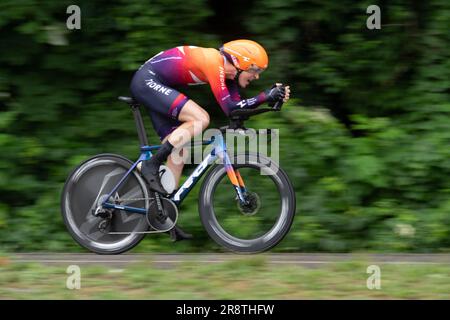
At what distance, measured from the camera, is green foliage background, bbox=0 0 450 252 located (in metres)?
8.28

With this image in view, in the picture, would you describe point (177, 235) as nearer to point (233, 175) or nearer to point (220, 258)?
point (220, 258)

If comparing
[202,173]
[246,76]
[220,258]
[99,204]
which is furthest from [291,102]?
[99,204]

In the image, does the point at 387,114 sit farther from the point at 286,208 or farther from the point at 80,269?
the point at 80,269

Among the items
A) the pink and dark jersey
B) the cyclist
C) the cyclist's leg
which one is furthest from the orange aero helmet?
the cyclist's leg

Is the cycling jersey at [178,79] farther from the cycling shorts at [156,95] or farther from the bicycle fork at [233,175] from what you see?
the bicycle fork at [233,175]

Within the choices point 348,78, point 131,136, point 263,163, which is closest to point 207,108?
point 131,136

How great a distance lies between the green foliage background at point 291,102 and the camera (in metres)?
8.28

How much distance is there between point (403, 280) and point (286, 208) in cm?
133

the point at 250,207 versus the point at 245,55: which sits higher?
the point at 245,55

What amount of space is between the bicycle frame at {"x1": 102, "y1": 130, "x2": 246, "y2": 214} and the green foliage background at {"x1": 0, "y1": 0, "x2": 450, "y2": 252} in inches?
26.5

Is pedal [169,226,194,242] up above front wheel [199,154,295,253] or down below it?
below

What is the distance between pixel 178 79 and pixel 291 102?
174 centimetres

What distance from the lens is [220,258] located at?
7.23m

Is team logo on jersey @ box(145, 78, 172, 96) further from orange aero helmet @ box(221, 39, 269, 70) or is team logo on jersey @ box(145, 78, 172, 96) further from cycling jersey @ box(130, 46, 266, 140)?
orange aero helmet @ box(221, 39, 269, 70)
